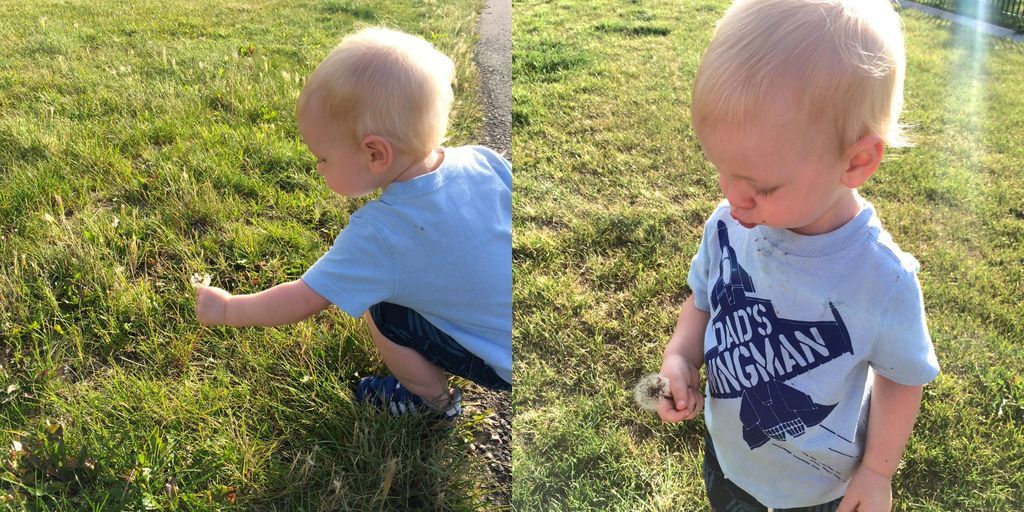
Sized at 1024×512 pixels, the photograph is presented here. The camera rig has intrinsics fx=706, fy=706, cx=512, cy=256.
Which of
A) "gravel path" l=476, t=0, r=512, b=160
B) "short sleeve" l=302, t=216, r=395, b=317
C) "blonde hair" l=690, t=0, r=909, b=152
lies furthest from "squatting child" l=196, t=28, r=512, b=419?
"gravel path" l=476, t=0, r=512, b=160

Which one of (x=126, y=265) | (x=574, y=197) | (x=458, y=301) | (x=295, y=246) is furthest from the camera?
(x=574, y=197)

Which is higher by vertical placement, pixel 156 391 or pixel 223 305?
pixel 223 305

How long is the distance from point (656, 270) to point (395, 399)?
144 cm

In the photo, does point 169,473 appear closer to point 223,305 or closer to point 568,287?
point 223,305

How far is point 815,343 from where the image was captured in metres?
1.40

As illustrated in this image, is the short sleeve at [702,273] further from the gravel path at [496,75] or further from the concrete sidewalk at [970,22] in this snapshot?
the concrete sidewalk at [970,22]

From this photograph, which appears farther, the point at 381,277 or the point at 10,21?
the point at 10,21

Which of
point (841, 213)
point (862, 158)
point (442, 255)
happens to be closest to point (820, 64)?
point (862, 158)

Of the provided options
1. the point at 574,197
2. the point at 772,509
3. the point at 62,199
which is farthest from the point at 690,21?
the point at 772,509

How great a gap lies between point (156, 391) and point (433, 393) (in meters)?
0.85

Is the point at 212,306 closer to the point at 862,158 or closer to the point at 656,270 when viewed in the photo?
the point at 862,158

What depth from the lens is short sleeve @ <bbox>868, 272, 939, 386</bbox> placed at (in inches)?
49.4

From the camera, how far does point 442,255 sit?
196 centimetres

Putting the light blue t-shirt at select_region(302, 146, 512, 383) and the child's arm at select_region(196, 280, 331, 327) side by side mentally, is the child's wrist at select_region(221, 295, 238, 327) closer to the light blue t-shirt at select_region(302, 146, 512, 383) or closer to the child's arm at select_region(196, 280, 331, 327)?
the child's arm at select_region(196, 280, 331, 327)
